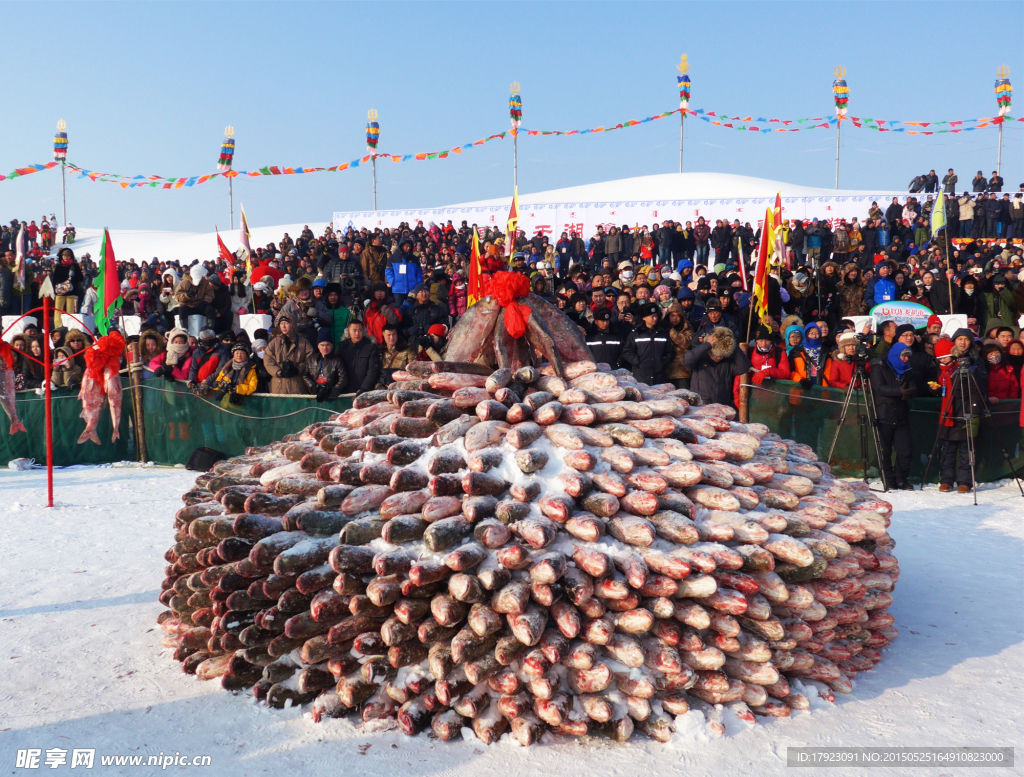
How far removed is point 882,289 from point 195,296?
35.7ft

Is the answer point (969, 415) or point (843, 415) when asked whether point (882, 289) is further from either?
point (843, 415)

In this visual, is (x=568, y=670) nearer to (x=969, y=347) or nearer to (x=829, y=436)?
(x=829, y=436)

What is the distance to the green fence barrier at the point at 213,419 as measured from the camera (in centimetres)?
962

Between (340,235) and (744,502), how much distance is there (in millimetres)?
27362

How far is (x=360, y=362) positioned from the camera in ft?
30.9

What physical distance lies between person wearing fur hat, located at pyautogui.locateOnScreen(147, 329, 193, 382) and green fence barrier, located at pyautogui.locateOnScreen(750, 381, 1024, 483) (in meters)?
7.51

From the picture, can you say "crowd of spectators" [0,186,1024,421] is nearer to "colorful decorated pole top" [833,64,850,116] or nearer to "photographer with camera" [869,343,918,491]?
"photographer with camera" [869,343,918,491]

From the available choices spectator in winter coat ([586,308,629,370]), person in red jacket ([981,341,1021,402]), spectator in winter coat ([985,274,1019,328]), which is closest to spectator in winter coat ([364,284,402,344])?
spectator in winter coat ([586,308,629,370])

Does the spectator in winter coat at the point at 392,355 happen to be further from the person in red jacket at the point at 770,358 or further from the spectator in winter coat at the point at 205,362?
the person in red jacket at the point at 770,358

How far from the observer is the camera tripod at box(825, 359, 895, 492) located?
27.6ft

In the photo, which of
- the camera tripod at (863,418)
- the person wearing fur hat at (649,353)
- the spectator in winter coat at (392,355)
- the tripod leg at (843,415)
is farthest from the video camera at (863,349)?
the spectator in winter coat at (392,355)

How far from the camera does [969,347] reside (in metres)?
8.74

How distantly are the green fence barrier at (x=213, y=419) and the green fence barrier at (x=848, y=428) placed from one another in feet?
16.8

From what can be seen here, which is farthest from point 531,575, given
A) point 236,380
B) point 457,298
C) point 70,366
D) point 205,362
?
point 457,298
